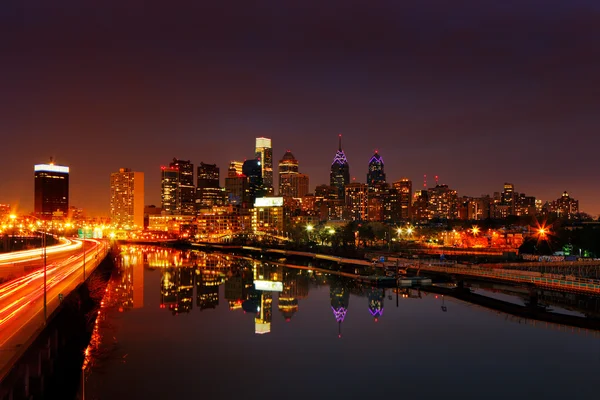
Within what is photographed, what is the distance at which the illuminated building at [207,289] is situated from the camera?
62984 mm

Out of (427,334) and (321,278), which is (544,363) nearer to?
(427,334)

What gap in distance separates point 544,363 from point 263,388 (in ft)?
72.6

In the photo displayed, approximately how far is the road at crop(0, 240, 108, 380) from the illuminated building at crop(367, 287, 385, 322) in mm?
33215

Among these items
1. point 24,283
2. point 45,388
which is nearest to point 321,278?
point 24,283

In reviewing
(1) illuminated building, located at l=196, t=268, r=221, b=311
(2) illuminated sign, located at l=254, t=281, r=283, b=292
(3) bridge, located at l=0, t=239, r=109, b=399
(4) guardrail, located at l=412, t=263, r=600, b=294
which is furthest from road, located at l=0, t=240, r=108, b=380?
(4) guardrail, located at l=412, t=263, r=600, b=294

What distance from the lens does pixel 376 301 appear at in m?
64.2

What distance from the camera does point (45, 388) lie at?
28531mm

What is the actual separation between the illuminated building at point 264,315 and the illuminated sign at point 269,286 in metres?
5.59

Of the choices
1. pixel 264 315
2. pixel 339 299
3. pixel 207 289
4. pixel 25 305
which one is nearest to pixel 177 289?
pixel 207 289

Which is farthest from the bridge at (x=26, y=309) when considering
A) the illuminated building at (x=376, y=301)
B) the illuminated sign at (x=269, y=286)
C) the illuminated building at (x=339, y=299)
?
the illuminated building at (x=376, y=301)

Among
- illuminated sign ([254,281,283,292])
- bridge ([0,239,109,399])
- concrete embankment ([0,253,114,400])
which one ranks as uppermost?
bridge ([0,239,109,399])

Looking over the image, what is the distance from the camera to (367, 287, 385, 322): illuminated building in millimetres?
56562

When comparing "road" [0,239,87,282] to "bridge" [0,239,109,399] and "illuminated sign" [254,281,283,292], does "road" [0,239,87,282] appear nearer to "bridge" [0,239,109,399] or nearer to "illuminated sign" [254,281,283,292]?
"bridge" [0,239,109,399]

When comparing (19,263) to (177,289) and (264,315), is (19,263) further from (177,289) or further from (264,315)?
(264,315)
